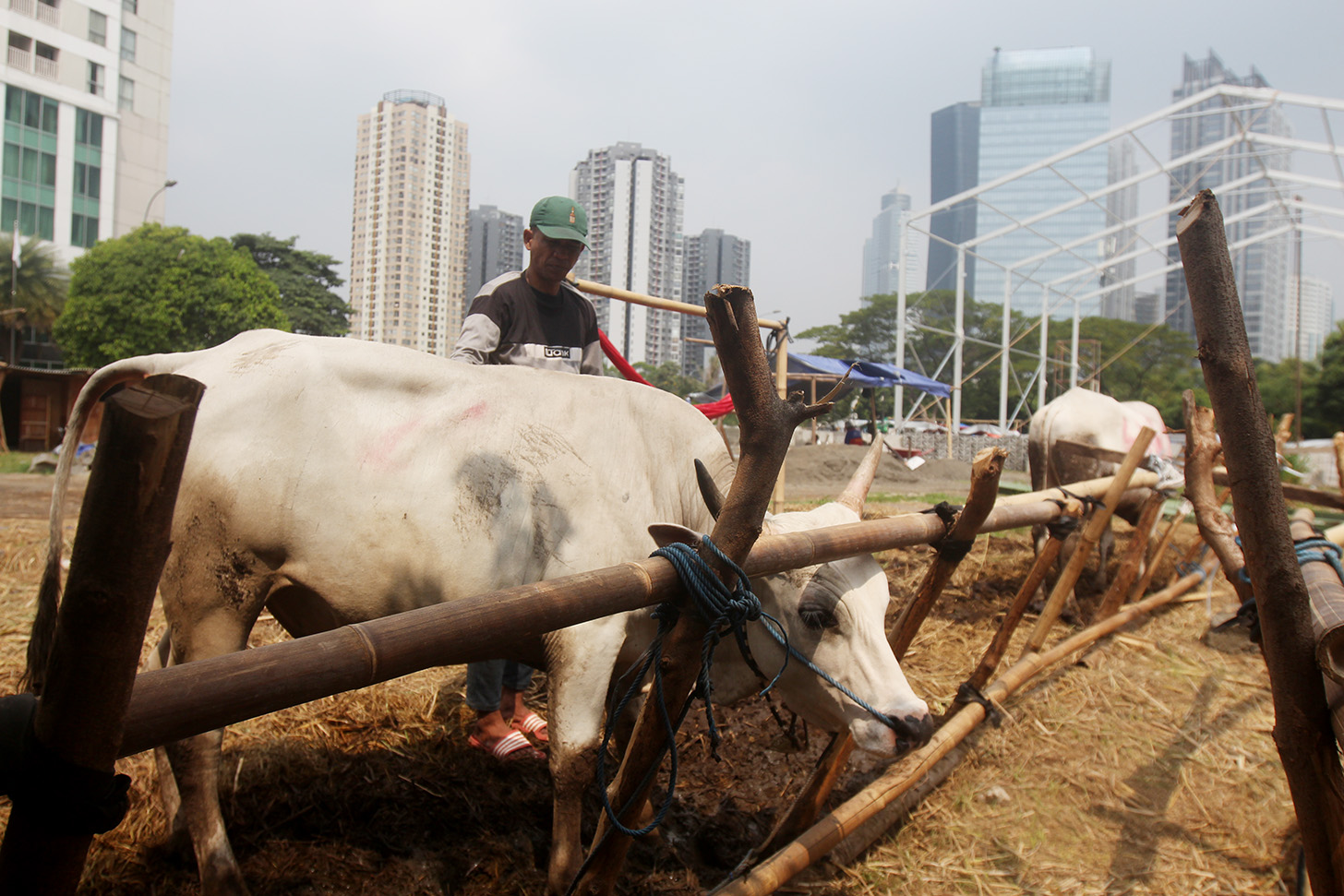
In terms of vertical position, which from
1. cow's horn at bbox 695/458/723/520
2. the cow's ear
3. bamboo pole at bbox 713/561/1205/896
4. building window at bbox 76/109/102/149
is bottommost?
bamboo pole at bbox 713/561/1205/896

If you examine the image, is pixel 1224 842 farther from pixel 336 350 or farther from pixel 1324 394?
pixel 1324 394

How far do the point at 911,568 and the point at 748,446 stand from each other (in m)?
5.30

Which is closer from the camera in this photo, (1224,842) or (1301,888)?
(1301,888)

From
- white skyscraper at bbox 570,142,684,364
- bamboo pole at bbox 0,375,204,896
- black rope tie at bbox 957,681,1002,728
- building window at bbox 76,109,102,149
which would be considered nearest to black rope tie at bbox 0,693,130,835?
bamboo pole at bbox 0,375,204,896

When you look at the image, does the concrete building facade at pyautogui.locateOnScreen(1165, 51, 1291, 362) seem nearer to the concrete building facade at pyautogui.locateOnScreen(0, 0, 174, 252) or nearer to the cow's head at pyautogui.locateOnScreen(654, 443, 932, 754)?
the cow's head at pyautogui.locateOnScreen(654, 443, 932, 754)

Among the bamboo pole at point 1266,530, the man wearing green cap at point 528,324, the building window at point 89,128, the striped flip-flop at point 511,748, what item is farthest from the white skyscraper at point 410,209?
the bamboo pole at point 1266,530

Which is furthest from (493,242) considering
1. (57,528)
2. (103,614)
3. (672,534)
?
(103,614)

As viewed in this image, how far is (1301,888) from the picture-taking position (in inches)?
109

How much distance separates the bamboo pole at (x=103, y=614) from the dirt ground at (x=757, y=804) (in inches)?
79.6

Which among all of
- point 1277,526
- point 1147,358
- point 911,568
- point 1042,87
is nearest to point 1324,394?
point 1147,358

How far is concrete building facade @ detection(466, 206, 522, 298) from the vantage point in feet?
57.5

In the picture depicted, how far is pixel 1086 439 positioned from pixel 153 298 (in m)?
25.3

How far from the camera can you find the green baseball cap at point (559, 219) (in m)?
3.40

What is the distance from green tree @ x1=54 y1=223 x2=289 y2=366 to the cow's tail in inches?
906
